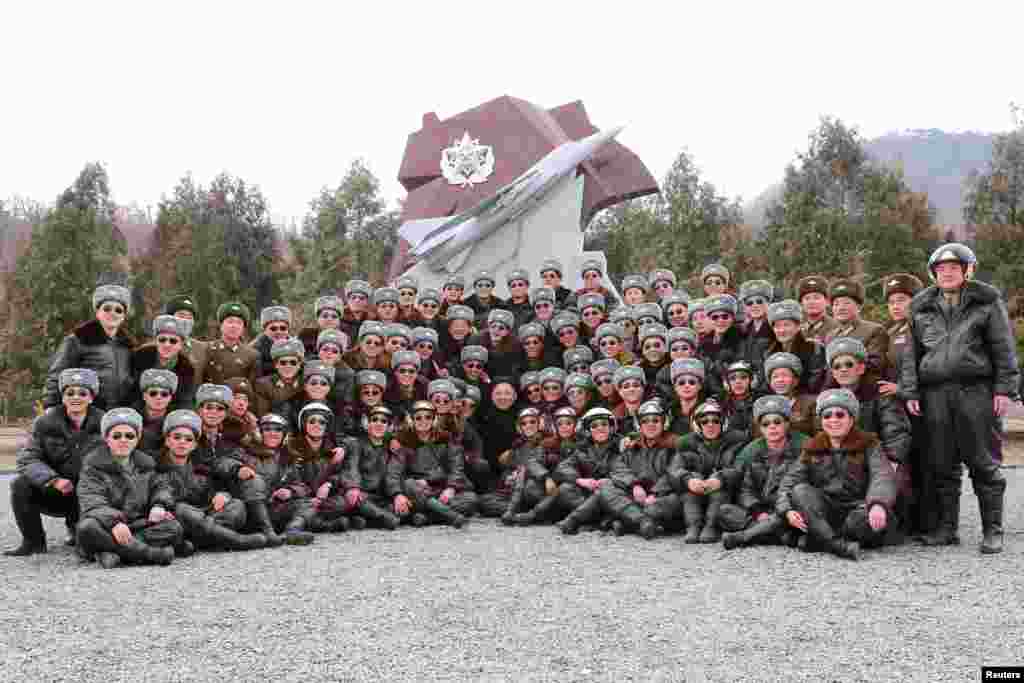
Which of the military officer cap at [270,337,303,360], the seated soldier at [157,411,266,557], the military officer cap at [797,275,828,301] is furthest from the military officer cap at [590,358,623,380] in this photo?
the seated soldier at [157,411,266,557]

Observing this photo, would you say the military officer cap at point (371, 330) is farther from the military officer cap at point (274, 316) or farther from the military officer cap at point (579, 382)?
the military officer cap at point (579, 382)

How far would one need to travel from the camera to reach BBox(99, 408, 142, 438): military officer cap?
5777 millimetres

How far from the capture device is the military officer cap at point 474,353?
8703mm

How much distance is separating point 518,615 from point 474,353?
4.64 metres

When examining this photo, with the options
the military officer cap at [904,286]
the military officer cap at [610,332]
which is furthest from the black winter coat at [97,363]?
the military officer cap at [904,286]

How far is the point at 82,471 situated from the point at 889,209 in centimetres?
2766

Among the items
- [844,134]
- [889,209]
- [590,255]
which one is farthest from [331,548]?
[844,134]

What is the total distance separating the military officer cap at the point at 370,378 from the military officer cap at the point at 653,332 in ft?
7.16

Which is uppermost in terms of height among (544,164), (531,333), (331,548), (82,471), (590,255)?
(544,164)

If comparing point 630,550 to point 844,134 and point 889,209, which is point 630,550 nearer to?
point 889,209

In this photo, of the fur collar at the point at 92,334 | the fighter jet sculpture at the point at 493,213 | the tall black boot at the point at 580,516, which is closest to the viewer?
the fur collar at the point at 92,334

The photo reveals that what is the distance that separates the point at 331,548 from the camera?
6.22 meters

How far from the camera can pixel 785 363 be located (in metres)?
6.43

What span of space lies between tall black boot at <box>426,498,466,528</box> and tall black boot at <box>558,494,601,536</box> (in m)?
0.79
